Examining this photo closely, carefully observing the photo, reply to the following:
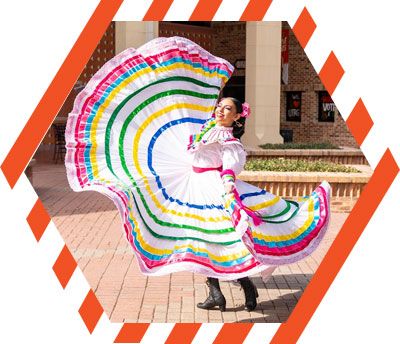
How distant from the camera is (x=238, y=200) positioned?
225 inches

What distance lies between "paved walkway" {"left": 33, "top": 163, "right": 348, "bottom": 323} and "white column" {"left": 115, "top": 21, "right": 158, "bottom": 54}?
6880 millimetres

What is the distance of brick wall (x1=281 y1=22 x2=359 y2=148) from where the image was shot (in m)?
23.1

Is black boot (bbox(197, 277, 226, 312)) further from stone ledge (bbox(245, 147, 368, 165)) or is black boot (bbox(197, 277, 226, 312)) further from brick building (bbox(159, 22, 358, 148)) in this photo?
brick building (bbox(159, 22, 358, 148))

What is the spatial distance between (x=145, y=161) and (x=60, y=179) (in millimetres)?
8748

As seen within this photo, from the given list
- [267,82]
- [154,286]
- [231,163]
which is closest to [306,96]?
[267,82]

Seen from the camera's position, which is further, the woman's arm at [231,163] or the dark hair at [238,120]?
the dark hair at [238,120]

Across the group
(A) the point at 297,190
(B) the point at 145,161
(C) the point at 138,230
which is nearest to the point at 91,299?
(C) the point at 138,230

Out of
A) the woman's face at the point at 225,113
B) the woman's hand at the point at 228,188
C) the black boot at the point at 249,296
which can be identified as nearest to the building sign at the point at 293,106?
the woman's face at the point at 225,113

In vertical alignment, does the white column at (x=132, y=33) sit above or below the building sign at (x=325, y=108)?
below

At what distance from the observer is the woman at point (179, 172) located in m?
5.69

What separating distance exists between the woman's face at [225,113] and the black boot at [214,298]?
4.78ft

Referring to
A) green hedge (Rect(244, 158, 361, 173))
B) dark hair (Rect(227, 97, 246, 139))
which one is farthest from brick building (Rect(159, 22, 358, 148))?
dark hair (Rect(227, 97, 246, 139))

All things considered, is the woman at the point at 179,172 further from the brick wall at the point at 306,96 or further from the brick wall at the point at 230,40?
the brick wall at the point at 230,40

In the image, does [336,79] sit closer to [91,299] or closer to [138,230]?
[138,230]
